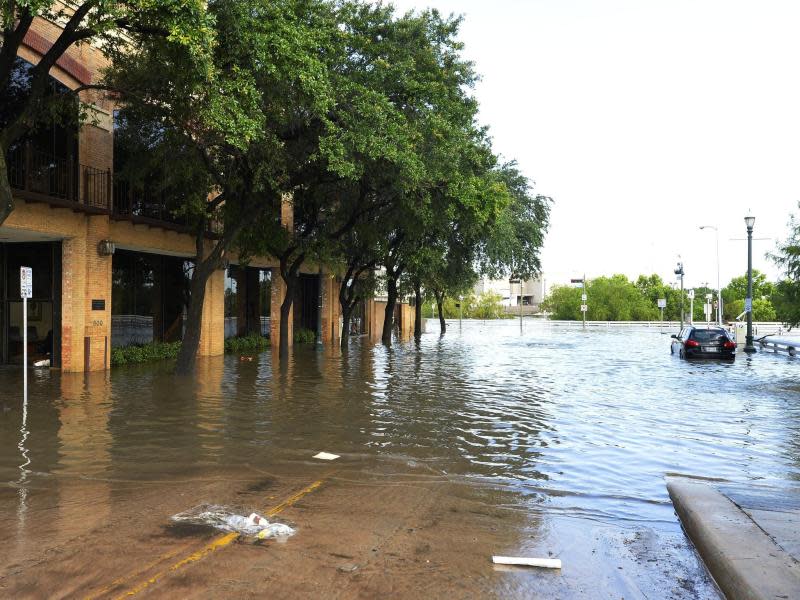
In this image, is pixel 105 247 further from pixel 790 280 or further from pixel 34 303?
pixel 790 280

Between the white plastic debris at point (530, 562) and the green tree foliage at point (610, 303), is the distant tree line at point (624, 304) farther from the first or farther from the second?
the white plastic debris at point (530, 562)

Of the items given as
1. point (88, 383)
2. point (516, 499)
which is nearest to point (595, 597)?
point (516, 499)

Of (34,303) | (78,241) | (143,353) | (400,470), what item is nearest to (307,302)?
(143,353)

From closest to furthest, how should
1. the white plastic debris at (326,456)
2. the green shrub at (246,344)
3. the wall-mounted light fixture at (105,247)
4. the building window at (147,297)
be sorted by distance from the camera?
the white plastic debris at (326,456) < the wall-mounted light fixture at (105,247) < the building window at (147,297) < the green shrub at (246,344)

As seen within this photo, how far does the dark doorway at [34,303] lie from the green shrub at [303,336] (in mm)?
15845

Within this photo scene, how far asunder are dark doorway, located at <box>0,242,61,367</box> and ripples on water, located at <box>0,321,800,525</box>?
1400 millimetres

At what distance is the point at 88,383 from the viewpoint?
1673 centimetres

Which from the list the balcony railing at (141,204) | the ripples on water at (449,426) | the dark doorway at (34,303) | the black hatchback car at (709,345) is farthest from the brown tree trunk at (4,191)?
the black hatchback car at (709,345)

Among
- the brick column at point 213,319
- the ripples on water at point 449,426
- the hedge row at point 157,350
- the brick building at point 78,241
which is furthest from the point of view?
the brick column at point 213,319

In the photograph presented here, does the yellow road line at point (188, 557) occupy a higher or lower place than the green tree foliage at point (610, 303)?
lower

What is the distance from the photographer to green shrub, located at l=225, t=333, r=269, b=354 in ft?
94.7

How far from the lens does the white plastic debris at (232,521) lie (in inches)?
216

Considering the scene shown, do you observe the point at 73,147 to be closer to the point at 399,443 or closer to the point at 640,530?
the point at 399,443

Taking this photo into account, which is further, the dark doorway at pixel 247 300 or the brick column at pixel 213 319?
the dark doorway at pixel 247 300
